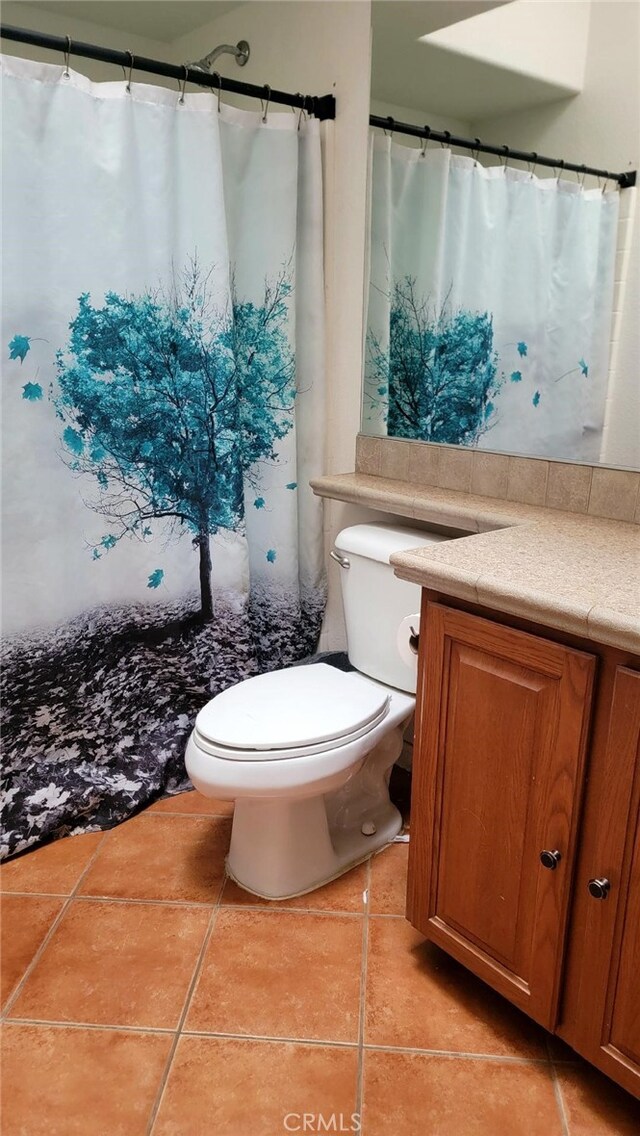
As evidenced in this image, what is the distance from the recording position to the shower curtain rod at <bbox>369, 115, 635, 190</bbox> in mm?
1649

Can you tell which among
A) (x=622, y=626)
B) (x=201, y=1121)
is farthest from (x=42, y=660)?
(x=622, y=626)

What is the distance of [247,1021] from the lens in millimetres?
1541

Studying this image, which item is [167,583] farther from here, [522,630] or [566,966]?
[566,966]

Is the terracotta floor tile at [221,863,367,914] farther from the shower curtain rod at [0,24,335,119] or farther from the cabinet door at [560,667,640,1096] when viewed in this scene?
the shower curtain rod at [0,24,335,119]

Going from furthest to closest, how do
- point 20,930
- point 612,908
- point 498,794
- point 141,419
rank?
point 141,419, point 20,930, point 498,794, point 612,908

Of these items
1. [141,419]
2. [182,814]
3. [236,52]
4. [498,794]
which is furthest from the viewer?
[236,52]

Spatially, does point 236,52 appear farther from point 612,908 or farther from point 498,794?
point 612,908

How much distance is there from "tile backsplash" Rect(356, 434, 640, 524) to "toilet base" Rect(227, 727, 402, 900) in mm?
646

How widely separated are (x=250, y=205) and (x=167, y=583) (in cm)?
105

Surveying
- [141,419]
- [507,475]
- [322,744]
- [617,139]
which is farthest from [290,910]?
[617,139]

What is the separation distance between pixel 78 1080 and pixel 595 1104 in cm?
89

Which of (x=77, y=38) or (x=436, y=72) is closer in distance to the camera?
(x=436, y=72)

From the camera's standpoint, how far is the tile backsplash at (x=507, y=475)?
1729 mm

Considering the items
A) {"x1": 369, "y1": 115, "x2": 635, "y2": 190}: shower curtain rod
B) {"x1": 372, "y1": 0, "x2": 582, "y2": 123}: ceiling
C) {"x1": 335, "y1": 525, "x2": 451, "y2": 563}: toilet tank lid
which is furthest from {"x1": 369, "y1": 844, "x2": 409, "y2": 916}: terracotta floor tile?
A: {"x1": 372, "y1": 0, "x2": 582, "y2": 123}: ceiling
